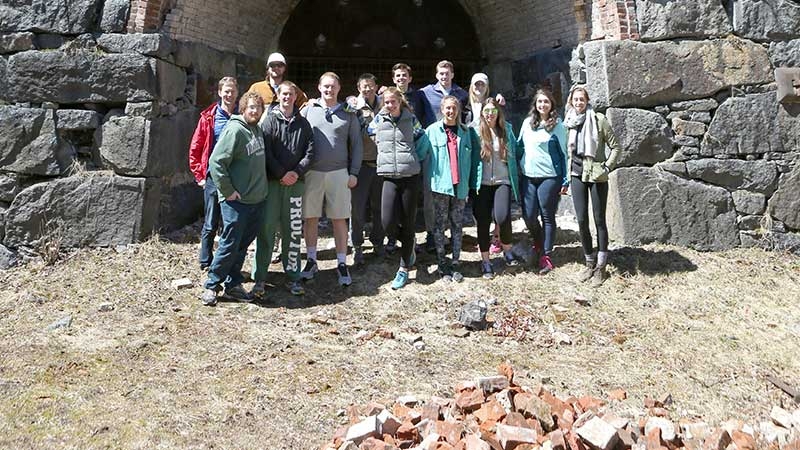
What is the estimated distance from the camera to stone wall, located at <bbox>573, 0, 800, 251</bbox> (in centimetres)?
598

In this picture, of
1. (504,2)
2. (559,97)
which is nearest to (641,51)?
(559,97)

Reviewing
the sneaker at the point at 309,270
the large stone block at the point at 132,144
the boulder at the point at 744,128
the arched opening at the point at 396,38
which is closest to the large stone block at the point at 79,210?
the large stone block at the point at 132,144

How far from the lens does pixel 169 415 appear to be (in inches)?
131

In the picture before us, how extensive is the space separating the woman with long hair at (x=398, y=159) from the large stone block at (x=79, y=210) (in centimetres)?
247

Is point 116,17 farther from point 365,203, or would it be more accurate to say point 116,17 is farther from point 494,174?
point 494,174

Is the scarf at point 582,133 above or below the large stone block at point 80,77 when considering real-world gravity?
below

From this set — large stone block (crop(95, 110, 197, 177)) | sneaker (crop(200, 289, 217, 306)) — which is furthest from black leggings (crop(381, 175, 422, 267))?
large stone block (crop(95, 110, 197, 177))

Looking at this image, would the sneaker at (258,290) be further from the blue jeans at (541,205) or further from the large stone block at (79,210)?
the blue jeans at (541,205)

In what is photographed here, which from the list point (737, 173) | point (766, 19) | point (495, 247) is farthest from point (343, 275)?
point (766, 19)

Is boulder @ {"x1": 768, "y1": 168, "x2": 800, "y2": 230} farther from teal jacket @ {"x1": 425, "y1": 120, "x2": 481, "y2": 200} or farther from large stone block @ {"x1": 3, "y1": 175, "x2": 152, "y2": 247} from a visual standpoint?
large stone block @ {"x1": 3, "y1": 175, "x2": 152, "y2": 247}

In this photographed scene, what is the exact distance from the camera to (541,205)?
5.38 meters

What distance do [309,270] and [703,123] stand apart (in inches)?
160

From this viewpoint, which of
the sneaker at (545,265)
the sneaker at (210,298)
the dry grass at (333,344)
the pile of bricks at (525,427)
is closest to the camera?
the pile of bricks at (525,427)

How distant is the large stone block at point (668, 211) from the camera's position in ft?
19.6
